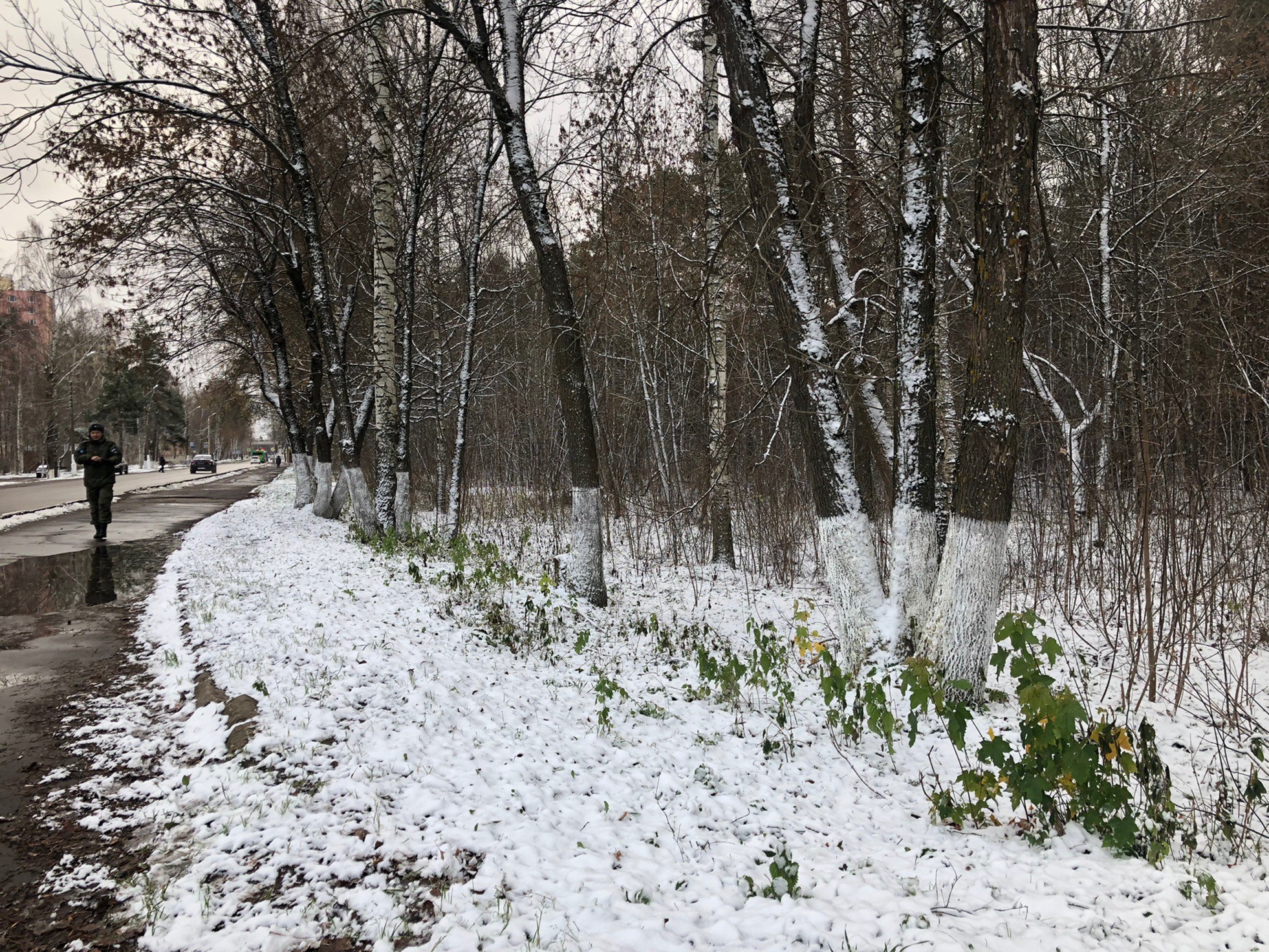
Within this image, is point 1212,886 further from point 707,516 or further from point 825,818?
point 707,516

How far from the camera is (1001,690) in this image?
4961mm

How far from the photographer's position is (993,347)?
4488 millimetres

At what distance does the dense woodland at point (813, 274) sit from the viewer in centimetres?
488

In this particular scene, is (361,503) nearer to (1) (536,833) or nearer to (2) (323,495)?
(2) (323,495)

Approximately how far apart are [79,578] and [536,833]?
9.03 metres

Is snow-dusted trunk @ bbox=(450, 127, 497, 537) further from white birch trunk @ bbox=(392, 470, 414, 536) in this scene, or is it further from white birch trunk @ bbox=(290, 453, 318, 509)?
white birch trunk @ bbox=(290, 453, 318, 509)

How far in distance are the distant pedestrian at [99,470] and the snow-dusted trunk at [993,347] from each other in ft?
44.9

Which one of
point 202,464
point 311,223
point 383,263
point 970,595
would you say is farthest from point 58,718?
point 202,464

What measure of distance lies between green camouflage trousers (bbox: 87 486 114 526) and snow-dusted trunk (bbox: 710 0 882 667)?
42.4 feet

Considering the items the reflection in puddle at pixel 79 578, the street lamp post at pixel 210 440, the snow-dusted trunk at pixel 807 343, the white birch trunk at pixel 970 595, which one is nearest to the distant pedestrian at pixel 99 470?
the reflection in puddle at pixel 79 578

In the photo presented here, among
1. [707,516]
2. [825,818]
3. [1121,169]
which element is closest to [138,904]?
[825,818]

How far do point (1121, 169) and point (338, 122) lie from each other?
15.8 meters

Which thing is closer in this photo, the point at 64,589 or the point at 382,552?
the point at 64,589

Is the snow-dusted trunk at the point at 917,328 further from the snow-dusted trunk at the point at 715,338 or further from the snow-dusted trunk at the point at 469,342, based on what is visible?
the snow-dusted trunk at the point at 469,342
